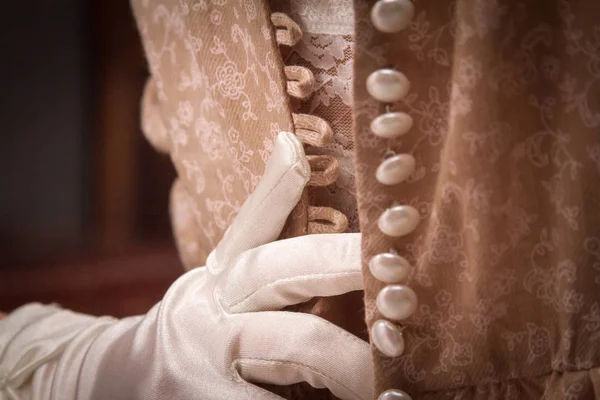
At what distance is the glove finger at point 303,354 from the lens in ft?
1.54

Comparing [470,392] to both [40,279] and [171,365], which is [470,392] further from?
[40,279]

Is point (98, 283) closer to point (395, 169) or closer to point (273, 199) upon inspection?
point (273, 199)

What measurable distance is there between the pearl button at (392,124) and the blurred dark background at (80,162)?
3.28ft

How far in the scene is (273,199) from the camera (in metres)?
0.50

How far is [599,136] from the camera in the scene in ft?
1.35

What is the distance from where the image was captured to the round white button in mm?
413

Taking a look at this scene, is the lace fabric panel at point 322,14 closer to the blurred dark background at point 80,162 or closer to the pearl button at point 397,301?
the pearl button at point 397,301

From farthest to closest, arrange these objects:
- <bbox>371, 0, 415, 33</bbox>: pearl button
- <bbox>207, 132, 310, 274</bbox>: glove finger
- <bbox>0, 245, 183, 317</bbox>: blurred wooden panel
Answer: <bbox>0, 245, 183, 317</bbox>: blurred wooden panel < <bbox>207, 132, 310, 274</bbox>: glove finger < <bbox>371, 0, 415, 33</bbox>: pearl button

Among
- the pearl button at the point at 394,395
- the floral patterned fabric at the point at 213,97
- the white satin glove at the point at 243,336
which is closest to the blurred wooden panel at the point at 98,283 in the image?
the floral patterned fabric at the point at 213,97

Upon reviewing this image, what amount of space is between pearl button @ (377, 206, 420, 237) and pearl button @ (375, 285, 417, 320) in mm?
41

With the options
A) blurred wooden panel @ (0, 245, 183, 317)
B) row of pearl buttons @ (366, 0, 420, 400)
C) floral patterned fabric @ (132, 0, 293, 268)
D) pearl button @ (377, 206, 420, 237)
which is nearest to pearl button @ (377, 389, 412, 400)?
row of pearl buttons @ (366, 0, 420, 400)

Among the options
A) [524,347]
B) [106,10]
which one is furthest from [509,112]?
[106,10]

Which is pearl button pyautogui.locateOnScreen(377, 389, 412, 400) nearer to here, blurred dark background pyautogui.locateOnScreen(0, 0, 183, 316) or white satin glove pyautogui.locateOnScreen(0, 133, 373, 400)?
white satin glove pyautogui.locateOnScreen(0, 133, 373, 400)

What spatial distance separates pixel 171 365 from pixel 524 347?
0.30m
